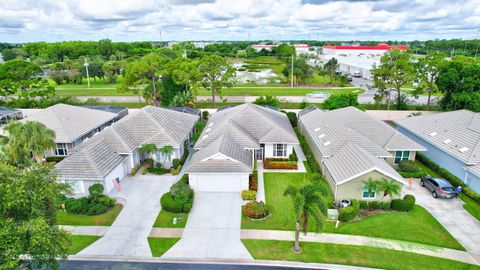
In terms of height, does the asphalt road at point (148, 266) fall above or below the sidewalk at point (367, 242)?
below

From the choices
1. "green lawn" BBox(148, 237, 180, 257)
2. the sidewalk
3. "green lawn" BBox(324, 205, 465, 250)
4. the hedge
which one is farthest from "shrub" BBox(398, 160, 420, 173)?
"green lawn" BBox(148, 237, 180, 257)

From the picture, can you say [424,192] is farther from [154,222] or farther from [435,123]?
[154,222]

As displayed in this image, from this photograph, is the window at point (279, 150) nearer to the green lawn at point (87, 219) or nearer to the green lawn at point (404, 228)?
the green lawn at point (404, 228)

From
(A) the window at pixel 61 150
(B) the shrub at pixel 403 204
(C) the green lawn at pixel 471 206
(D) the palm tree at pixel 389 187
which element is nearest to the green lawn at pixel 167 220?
(D) the palm tree at pixel 389 187

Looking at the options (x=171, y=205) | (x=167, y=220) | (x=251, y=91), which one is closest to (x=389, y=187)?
(x=171, y=205)

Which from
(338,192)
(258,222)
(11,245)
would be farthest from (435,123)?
(11,245)

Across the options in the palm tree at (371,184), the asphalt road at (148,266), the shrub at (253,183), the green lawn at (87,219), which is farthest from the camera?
the shrub at (253,183)

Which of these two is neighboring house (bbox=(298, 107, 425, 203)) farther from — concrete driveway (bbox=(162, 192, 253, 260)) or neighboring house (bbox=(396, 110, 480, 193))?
concrete driveway (bbox=(162, 192, 253, 260))
